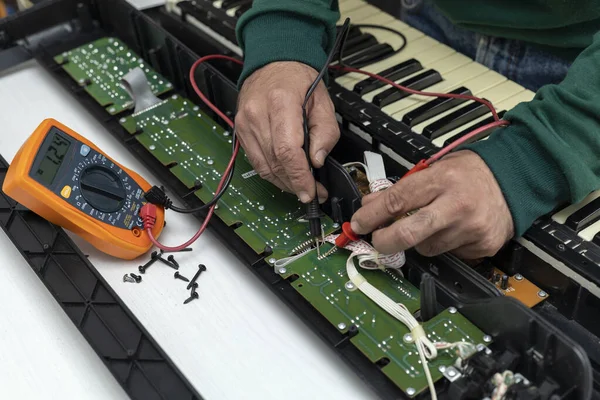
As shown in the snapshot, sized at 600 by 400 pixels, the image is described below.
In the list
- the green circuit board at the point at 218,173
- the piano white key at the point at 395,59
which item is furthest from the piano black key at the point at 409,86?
the green circuit board at the point at 218,173

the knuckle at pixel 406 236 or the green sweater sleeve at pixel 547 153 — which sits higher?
the green sweater sleeve at pixel 547 153

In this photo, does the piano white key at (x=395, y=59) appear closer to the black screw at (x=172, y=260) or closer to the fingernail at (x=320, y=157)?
the fingernail at (x=320, y=157)

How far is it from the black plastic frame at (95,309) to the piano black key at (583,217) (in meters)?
1.01

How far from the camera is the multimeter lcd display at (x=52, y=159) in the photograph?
1771mm

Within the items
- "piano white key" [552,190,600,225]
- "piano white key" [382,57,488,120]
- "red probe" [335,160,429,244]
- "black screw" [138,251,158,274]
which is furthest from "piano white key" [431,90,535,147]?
"black screw" [138,251,158,274]

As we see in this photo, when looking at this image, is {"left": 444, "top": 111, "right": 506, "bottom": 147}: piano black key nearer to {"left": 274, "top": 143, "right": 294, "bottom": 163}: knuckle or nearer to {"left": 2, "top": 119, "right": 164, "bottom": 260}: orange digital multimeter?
{"left": 274, "top": 143, "right": 294, "bottom": 163}: knuckle

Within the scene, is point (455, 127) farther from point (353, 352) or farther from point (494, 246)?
point (353, 352)

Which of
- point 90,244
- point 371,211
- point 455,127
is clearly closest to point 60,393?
point 90,244

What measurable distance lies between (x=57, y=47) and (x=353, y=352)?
1.78 metres

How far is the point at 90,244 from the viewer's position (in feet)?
6.37

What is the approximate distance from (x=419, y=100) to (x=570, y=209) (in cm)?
65

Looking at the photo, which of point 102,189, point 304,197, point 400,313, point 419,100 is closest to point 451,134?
point 419,100

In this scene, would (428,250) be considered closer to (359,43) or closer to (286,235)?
(286,235)

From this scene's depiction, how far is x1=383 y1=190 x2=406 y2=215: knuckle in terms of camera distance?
63.7 inches
